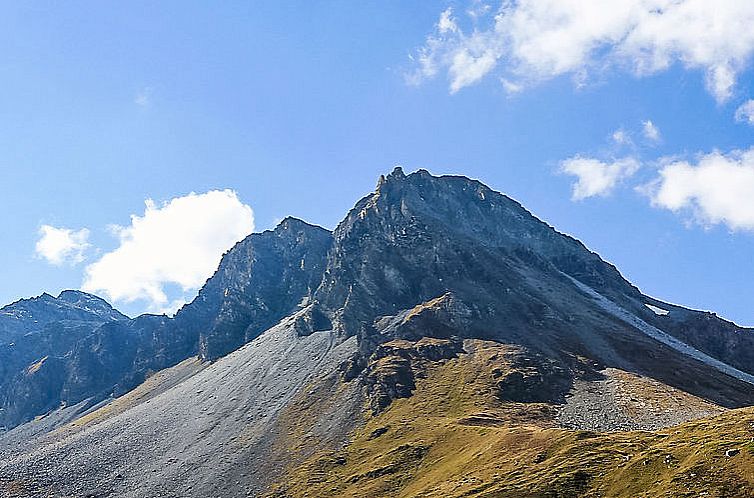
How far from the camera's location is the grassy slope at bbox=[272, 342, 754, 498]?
269ft

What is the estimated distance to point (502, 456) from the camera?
387 feet

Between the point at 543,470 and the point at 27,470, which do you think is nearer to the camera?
the point at 543,470

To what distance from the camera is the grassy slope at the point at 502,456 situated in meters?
82.1

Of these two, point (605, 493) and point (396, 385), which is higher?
point (396, 385)

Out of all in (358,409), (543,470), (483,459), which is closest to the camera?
(543,470)

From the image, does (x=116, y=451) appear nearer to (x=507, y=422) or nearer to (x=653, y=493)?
(x=507, y=422)

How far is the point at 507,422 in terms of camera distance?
155 meters

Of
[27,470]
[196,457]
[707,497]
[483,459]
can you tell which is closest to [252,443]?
[196,457]

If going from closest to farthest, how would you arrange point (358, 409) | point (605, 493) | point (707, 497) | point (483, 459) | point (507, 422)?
1. point (707, 497)
2. point (605, 493)
3. point (483, 459)
4. point (507, 422)
5. point (358, 409)

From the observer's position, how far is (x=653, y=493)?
259 ft

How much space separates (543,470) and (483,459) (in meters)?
21.6

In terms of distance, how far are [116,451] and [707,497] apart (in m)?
169

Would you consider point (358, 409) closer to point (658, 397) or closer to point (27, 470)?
point (658, 397)

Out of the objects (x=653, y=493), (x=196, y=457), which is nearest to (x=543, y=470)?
(x=653, y=493)
